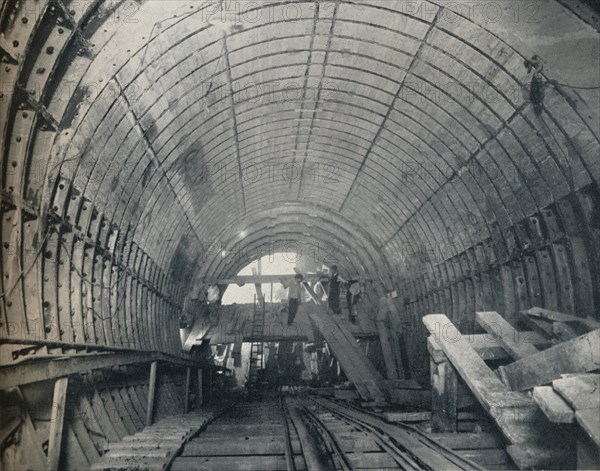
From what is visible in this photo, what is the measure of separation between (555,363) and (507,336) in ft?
3.45

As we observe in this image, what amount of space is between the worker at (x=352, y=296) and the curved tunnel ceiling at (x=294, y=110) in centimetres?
417

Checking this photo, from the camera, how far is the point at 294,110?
10.4m

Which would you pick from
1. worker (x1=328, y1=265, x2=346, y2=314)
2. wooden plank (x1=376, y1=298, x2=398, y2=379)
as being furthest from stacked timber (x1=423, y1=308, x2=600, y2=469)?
worker (x1=328, y1=265, x2=346, y2=314)

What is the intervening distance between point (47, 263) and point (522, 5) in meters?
8.01

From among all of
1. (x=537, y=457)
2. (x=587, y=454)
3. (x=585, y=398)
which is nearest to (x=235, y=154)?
(x=537, y=457)

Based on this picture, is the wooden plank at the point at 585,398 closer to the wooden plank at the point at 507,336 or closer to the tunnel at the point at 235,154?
the tunnel at the point at 235,154

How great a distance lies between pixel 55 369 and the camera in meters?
4.68

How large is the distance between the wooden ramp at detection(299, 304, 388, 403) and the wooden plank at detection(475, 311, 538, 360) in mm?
5343

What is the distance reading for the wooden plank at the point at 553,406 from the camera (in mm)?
3365

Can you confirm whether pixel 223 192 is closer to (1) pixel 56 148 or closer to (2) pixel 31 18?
(1) pixel 56 148

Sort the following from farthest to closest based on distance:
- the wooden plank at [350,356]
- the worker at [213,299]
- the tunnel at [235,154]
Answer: the worker at [213,299], the wooden plank at [350,356], the tunnel at [235,154]

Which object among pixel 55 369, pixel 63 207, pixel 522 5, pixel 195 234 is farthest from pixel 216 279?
pixel 522 5

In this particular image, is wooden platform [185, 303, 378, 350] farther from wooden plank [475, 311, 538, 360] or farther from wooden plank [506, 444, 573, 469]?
wooden plank [506, 444, 573, 469]

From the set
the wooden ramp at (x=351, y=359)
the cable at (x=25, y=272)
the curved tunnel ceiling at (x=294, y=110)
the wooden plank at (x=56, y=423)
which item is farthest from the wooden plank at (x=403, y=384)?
the cable at (x=25, y=272)
